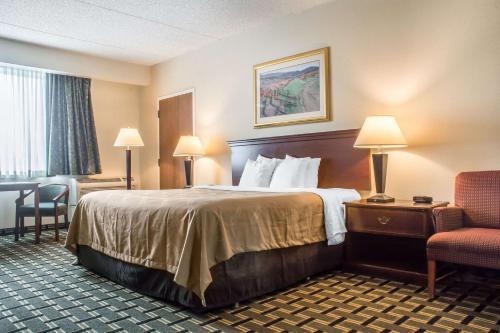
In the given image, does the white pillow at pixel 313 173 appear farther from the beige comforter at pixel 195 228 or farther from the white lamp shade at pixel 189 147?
the white lamp shade at pixel 189 147

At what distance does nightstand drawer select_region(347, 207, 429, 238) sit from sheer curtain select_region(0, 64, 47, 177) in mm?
4734

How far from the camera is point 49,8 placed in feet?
13.6

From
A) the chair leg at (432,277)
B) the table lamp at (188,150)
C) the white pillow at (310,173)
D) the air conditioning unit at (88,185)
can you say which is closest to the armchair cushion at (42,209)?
the air conditioning unit at (88,185)

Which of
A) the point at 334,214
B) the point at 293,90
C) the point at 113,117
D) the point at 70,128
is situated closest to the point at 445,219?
the point at 334,214

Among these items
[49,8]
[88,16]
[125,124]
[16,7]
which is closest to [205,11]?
[88,16]

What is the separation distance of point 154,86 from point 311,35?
3244mm

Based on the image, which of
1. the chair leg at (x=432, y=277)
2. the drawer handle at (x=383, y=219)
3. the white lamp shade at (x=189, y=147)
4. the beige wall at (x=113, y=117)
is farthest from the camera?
the beige wall at (x=113, y=117)

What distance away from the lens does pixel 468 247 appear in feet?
7.84

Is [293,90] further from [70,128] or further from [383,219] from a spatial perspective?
[70,128]

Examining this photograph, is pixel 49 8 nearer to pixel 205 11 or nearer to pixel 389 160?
pixel 205 11

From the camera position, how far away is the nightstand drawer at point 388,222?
2.84 meters

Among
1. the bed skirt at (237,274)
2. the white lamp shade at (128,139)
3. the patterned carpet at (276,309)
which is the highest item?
the white lamp shade at (128,139)

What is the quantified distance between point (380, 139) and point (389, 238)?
2.89ft

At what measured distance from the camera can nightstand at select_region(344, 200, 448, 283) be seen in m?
2.87
